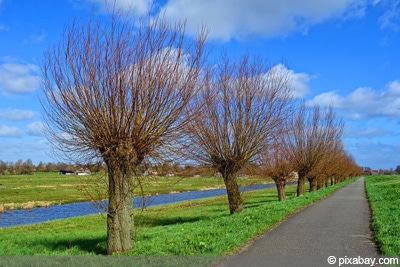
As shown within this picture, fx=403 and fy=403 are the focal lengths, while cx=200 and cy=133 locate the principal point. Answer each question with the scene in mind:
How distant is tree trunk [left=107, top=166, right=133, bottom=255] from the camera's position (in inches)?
405

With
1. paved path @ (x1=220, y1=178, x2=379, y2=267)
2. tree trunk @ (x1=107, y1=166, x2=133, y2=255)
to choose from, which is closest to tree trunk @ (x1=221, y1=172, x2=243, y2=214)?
paved path @ (x1=220, y1=178, x2=379, y2=267)

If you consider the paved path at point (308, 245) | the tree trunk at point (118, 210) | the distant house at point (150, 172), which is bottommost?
the paved path at point (308, 245)

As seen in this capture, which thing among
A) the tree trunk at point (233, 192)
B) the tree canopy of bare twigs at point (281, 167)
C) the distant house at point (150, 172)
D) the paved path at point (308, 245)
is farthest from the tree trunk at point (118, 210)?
the tree canopy of bare twigs at point (281, 167)

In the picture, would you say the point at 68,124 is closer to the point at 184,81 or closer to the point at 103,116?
the point at 103,116

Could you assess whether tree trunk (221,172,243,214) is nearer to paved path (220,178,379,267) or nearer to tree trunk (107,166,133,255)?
paved path (220,178,379,267)

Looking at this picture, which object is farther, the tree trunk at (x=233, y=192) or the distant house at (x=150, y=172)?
the tree trunk at (x=233, y=192)

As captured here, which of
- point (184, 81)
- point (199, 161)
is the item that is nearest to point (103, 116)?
point (184, 81)

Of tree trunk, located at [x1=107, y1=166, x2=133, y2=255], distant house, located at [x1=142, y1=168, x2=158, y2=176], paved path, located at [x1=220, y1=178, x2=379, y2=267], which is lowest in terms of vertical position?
paved path, located at [x1=220, y1=178, x2=379, y2=267]

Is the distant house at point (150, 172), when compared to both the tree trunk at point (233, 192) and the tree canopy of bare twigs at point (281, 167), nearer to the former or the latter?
the tree trunk at point (233, 192)

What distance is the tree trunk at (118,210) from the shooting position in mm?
10281

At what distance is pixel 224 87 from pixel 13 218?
23.6 meters

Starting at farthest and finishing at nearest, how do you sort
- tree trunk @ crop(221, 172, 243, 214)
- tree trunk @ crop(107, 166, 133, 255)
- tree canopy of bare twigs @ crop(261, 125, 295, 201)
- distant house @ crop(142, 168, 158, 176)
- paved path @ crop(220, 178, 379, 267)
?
tree canopy of bare twigs @ crop(261, 125, 295, 201)
tree trunk @ crop(221, 172, 243, 214)
distant house @ crop(142, 168, 158, 176)
tree trunk @ crop(107, 166, 133, 255)
paved path @ crop(220, 178, 379, 267)

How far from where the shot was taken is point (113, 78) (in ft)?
31.7

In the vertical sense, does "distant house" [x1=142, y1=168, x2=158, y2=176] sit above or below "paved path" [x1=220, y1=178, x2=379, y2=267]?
above
